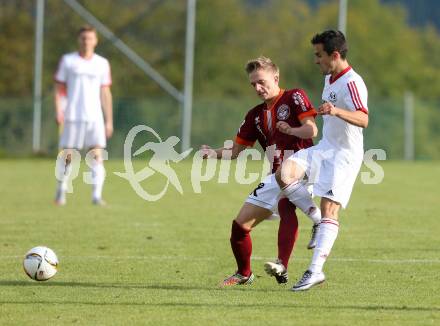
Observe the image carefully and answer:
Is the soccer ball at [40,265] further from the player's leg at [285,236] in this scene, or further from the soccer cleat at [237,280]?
the player's leg at [285,236]

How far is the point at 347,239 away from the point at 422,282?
3.06m

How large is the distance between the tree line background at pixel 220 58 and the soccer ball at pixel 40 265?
68.2 feet

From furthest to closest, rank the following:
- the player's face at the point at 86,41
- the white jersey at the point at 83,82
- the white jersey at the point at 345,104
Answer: the white jersey at the point at 83,82 < the player's face at the point at 86,41 < the white jersey at the point at 345,104

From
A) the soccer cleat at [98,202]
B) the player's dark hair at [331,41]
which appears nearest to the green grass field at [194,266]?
the soccer cleat at [98,202]

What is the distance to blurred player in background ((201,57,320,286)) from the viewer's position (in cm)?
802

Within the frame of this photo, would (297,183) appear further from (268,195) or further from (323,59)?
(323,59)

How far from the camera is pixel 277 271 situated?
7812 mm

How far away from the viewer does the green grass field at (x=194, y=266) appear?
22.2ft

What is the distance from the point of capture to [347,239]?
36.5 feet

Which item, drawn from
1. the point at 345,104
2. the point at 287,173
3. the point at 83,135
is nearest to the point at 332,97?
the point at 345,104

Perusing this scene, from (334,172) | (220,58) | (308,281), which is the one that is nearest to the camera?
(308,281)

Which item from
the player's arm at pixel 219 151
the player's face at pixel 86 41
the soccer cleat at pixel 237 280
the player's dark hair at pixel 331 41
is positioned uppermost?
the player's face at pixel 86 41

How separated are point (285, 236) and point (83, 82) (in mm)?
7451

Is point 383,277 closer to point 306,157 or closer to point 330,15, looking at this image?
point 306,157
